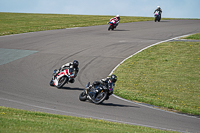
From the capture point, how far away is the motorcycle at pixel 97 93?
1289 cm

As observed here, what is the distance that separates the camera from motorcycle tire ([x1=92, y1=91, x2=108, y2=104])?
12922mm

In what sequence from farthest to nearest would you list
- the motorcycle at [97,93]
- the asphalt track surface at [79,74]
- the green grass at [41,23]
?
the green grass at [41,23] → the motorcycle at [97,93] → the asphalt track surface at [79,74]

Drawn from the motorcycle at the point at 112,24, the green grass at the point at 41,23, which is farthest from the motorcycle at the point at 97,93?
the motorcycle at the point at 112,24

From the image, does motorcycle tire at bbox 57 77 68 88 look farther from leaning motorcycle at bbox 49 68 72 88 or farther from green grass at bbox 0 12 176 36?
green grass at bbox 0 12 176 36

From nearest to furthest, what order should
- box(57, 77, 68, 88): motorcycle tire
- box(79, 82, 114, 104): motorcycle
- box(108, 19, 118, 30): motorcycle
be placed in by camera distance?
box(79, 82, 114, 104): motorcycle < box(57, 77, 68, 88): motorcycle tire < box(108, 19, 118, 30): motorcycle

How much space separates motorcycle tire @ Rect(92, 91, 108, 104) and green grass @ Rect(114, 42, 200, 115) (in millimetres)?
2324

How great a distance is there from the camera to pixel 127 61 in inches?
900

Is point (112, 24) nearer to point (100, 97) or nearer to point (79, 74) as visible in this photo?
point (79, 74)

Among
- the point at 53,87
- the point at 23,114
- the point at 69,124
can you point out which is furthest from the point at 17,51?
the point at 69,124

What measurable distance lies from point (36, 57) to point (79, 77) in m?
5.79

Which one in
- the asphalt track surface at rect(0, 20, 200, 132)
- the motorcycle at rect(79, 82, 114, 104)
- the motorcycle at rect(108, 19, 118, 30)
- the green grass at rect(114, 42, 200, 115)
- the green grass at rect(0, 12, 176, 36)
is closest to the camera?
the asphalt track surface at rect(0, 20, 200, 132)

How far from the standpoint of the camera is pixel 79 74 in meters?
19.2

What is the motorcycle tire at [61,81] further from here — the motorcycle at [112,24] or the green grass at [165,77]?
the motorcycle at [112,24]

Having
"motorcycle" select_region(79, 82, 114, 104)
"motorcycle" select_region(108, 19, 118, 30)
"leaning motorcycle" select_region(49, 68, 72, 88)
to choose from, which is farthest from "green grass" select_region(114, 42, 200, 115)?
"motorcycle" select_region(108, 19, 118, 30)
